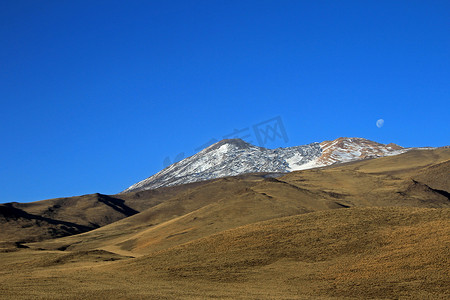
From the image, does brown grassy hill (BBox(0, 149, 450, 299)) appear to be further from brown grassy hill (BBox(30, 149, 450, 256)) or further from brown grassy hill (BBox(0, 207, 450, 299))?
brown grassy hill (BBox(30, 149, 450, 256))

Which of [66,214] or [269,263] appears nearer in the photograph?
[269,263]

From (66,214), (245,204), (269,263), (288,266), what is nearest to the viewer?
(288,266)

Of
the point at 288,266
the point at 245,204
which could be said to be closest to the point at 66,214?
the point at 245,204

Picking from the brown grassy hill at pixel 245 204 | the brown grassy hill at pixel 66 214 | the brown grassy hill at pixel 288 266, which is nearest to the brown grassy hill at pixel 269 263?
the brown grassy hill at pixel 288 266

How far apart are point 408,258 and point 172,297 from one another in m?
19.3

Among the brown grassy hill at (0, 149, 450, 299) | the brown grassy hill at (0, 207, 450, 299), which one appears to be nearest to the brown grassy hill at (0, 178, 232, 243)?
the brown grassy hill at (0, 149, 450, 299)

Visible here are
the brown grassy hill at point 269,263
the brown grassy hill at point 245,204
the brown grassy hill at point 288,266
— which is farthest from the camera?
the brown grassy hill at point 245,204

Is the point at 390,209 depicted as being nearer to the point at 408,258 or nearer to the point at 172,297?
the point at 408,258

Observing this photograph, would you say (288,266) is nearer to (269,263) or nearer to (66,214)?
(269,263)

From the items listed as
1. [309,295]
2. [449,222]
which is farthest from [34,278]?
[449,222]

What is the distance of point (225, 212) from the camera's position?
85.4 metres

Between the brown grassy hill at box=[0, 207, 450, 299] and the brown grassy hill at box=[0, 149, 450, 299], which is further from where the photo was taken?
the brown grassy hill at box=[0, 149, 450, 299]

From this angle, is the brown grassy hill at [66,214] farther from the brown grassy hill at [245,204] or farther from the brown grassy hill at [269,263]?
the brown grassy hill at [269,263]

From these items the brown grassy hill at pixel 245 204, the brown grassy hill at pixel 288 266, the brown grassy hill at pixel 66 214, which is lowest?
the brown grassy hill at pixel 288 266
